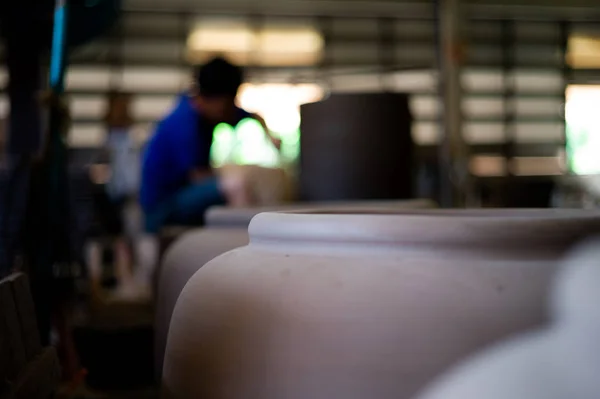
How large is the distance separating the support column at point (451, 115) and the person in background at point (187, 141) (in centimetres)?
319

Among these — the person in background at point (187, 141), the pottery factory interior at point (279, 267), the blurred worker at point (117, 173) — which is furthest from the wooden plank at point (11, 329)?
the blurred worker at point (117, 173)

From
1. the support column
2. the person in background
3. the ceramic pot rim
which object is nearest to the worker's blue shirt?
A: the person in background

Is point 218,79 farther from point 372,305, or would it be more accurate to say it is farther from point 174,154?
point 372,305

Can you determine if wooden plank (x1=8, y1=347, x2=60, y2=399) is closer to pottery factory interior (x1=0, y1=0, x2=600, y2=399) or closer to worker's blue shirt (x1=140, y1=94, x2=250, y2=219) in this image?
pottery factory interior (x1=0, y1=0, x2=600, y2=399)

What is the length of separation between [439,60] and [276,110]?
1691 millimetres

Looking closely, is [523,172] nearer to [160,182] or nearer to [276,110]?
[276,110]

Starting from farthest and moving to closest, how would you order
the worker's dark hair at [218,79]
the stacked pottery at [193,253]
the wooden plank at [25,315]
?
the worker's dark hair at [218,79]
the stacked pottery at [193,253]
the wooden plank at [25,315]

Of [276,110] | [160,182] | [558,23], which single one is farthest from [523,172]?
[160,182]

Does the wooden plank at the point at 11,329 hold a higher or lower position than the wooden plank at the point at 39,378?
higher

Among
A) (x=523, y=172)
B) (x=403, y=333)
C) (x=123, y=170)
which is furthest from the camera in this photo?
(x=523, y=172)

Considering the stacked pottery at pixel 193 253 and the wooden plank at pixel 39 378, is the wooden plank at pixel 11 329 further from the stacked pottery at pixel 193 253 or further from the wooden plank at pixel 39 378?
the stacked pottery at pixel 193 253

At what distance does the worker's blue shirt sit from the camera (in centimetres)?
238

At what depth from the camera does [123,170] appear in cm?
490

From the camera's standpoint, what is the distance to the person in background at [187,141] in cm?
236
